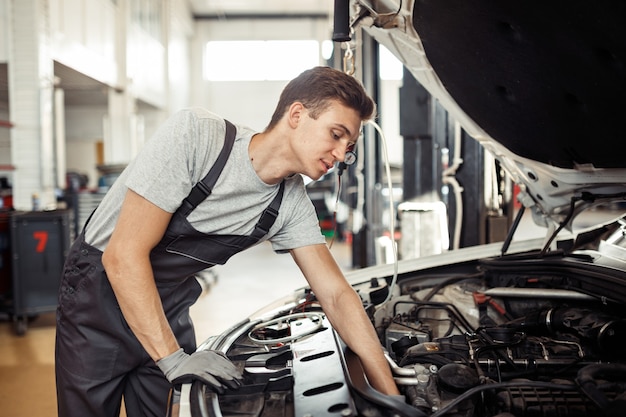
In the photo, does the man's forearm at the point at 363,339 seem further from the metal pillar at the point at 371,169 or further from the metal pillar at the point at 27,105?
the metal pillar at the point at 27,105

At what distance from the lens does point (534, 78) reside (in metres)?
1.38

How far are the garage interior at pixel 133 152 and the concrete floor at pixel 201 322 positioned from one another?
14mm

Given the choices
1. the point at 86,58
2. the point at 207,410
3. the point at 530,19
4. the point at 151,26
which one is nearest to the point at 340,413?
the point at 207,410

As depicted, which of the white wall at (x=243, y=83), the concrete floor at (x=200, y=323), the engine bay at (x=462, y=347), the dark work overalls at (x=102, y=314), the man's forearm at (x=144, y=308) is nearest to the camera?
the engine bay at (x=462, y=347)

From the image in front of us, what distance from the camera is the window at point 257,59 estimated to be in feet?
47.6

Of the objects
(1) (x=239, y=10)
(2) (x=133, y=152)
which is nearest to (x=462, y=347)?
(2) (x=133, y=152)

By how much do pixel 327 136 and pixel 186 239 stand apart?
0.47m

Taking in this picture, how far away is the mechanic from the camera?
1.31m

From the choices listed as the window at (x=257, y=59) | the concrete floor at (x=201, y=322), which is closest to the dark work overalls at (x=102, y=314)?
the concrete floor at (x=201, y=322)

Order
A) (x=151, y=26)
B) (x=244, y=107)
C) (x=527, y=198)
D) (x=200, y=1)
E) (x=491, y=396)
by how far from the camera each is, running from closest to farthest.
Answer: (x=491, y=396), (x=527, y=198), (x=151, y=26), (x=200, y=1), (x=244, y=107)

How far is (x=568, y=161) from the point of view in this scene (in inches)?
63.9

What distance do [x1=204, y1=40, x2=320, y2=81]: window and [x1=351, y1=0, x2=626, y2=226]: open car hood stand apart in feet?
43.1

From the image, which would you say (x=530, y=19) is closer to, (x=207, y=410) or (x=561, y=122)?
(x=561, y=122)

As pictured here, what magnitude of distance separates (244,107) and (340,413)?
46.0 ft
